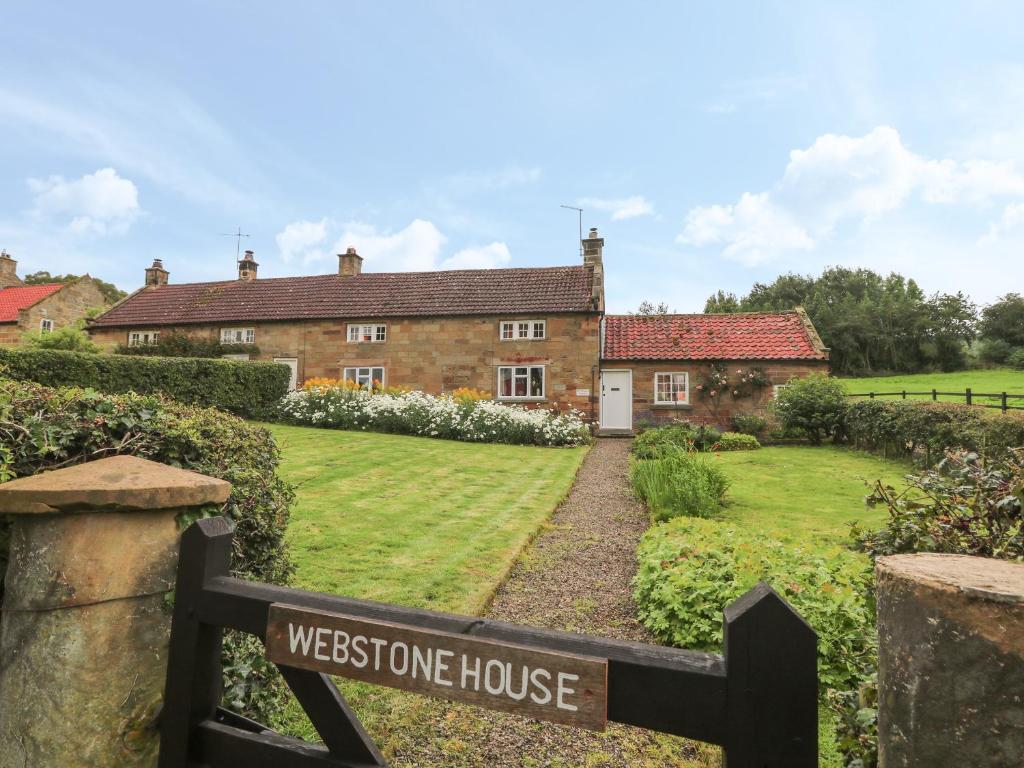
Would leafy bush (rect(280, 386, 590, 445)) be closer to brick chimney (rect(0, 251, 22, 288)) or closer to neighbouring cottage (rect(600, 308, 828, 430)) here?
neighbouring cottage (rect(600, 308, 828, 430))

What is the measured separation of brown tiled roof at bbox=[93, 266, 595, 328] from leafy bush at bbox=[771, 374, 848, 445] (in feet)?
25.6

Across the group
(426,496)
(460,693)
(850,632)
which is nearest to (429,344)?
(426,496)

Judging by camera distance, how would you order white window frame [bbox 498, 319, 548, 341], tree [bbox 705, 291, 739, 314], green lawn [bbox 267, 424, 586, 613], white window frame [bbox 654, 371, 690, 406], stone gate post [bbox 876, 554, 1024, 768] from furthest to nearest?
tree [bbox 705, 291, 739, 314]
white window frame [bbox 498, 319, 548, 341]
white window frame [bbox 654, 371, 690, 406]
green lawn [bbox 267, 424, 586, 613]
stone gate post [bbox 876, 554, 1024, 768]

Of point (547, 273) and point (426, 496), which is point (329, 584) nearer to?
point (426, 496)

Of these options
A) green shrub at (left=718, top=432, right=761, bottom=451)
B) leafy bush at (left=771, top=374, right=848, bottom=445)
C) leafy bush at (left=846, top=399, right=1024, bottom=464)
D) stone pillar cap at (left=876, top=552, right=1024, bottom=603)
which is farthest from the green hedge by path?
leafy bush at (left=771, top=374, right=848, bottom=445)

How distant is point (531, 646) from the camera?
1512mm

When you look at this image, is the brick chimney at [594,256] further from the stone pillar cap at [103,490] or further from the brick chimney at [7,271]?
the brick chimney at [7,271]

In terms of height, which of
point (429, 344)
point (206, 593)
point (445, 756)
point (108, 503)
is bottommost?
point (445, 756)

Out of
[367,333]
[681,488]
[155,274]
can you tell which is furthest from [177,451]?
[155,274]

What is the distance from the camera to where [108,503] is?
202 centimetres

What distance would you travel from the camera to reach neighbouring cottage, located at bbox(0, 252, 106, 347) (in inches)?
1325

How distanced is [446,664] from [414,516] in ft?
21.5

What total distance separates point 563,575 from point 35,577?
187 inches

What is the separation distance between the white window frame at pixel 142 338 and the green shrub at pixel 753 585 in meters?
28.4
